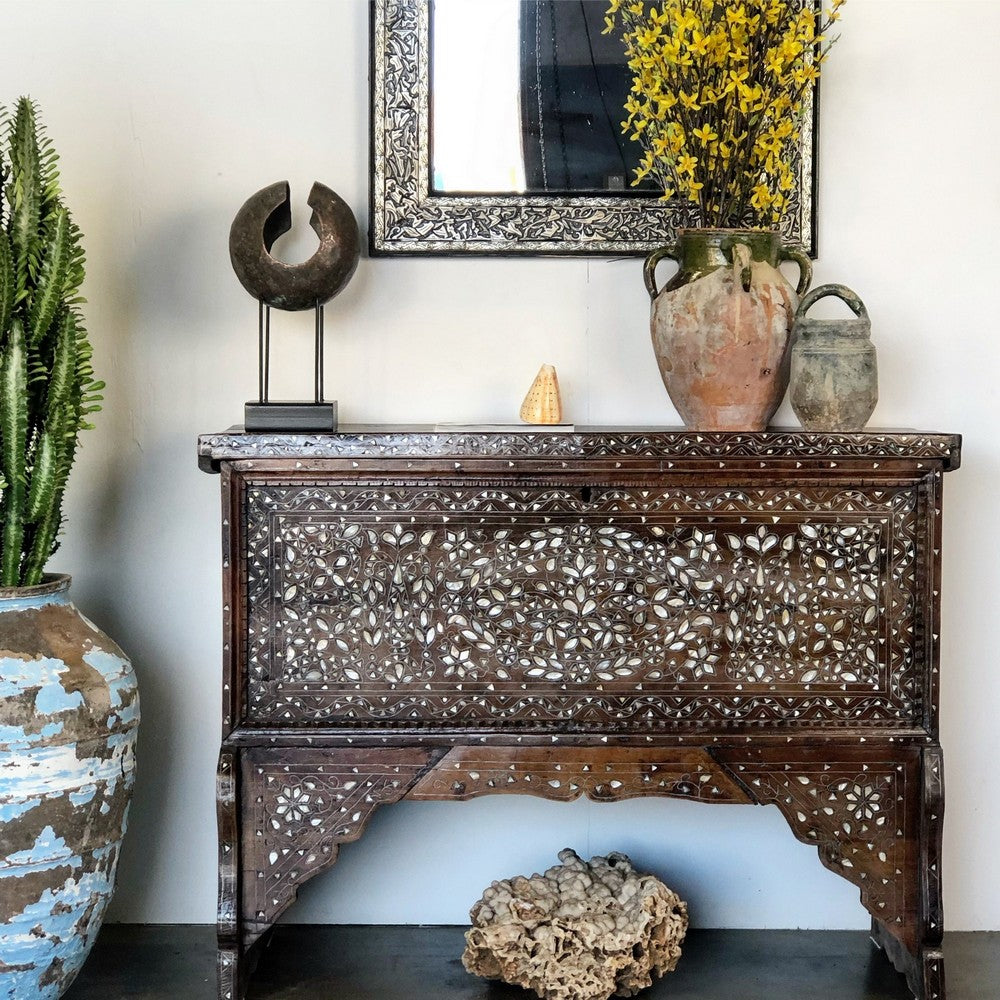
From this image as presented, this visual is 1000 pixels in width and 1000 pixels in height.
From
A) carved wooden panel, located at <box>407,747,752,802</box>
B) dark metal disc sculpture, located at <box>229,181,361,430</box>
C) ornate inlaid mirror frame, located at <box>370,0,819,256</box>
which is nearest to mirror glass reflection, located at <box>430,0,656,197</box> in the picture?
ornate inlaid mirror frame, located at <box>370,0,819,256</box>

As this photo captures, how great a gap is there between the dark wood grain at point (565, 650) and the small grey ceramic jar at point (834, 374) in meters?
0.13

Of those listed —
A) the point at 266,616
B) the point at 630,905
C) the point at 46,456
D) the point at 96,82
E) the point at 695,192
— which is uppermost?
the point at 96,82

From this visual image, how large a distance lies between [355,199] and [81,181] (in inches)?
24.3

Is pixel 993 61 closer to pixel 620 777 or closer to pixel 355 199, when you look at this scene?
pixel 355 199

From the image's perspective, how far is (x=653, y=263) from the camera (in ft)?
7.86

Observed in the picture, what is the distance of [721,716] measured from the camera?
2.25 meters

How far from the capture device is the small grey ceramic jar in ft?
7.38

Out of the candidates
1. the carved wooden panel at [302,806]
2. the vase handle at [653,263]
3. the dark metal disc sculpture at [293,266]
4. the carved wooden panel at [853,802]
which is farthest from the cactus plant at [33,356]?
the carved wooden panel at [853,802]

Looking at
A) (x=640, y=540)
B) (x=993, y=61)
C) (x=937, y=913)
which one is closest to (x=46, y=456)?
(x=640, y=540)

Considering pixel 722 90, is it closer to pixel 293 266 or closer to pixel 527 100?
pixel 527 100

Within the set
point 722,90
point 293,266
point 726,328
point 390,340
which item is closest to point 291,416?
point 293,266

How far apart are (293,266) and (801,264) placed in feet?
3.42

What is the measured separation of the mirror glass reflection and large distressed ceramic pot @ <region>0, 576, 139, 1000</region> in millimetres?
1237

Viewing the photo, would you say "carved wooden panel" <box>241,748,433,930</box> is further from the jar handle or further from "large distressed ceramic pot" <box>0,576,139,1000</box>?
the jar handle
